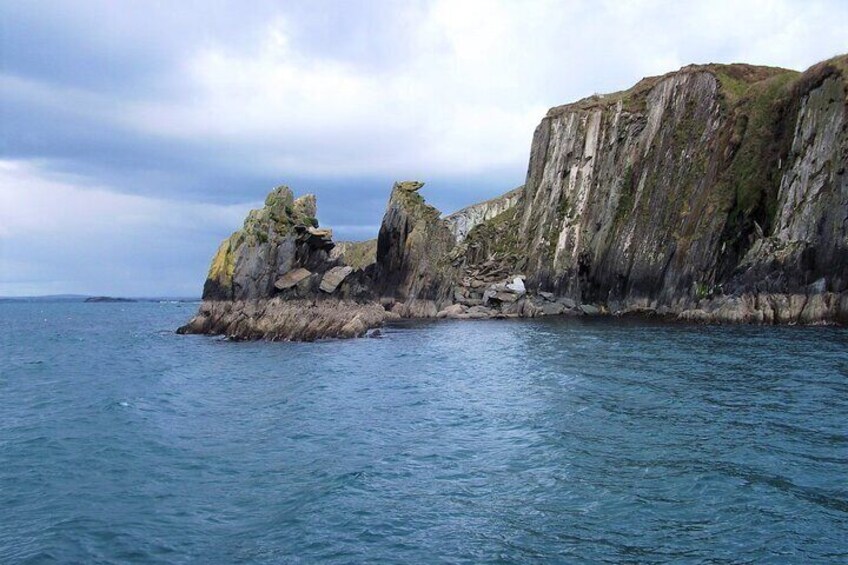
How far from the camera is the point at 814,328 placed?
48.5m

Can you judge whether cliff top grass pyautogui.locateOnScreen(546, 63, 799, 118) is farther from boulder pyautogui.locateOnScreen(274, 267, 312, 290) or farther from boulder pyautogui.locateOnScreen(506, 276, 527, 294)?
boulder pyautogui.locateOnScreen(274, 267, 312, 290)

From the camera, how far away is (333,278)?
267ft

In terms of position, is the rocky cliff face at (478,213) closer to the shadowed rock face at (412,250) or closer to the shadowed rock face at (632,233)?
the shadowed rock face at (632,233)

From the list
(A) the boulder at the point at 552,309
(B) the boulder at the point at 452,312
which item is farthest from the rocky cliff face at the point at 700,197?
(B) the boulder at the point at 452,312

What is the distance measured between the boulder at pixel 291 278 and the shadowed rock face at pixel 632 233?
241 mm

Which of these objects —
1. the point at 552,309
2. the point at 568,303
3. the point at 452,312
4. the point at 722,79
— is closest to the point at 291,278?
the point at 452,312

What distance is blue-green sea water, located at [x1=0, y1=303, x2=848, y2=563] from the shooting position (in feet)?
40.1

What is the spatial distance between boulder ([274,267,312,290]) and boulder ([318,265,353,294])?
122 inches

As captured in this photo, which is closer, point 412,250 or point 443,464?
point 443,464

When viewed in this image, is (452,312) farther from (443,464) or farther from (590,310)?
(443,464)

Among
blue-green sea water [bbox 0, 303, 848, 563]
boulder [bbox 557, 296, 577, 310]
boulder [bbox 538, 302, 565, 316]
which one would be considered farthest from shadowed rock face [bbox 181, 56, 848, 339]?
blue-green sea water [bbox 0, 303, 848, 563]

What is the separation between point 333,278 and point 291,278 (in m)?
7.10

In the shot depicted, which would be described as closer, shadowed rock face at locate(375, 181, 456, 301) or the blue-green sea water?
the blue-green sea water

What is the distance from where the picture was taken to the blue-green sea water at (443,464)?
40.1ft
